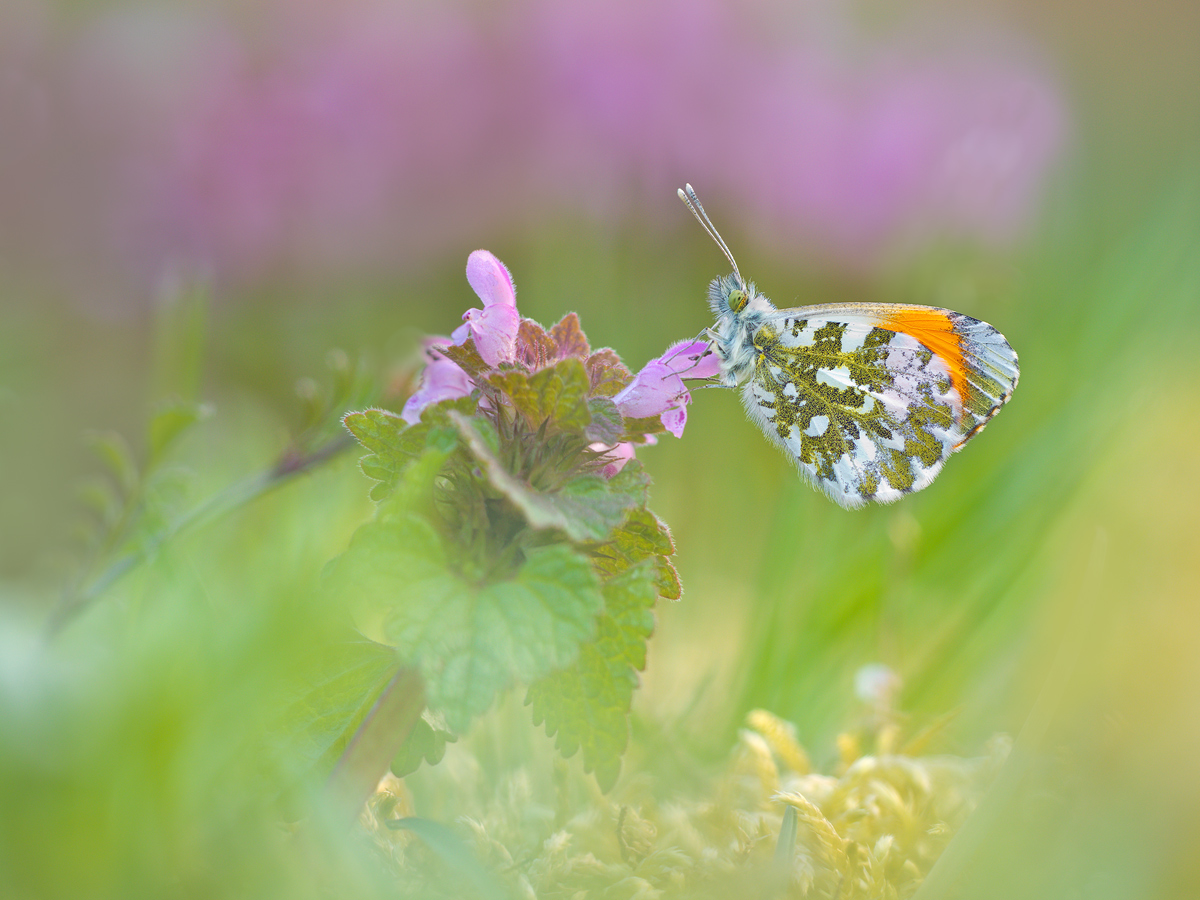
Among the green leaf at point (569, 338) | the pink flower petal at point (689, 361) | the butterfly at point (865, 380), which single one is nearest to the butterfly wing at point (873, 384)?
the butterfly at point (865, 380)

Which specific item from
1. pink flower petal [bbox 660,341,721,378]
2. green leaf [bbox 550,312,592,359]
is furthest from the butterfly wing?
green leaf [bbox 550,312,592,359]

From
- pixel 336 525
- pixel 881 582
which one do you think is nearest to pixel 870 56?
pixel 881 582

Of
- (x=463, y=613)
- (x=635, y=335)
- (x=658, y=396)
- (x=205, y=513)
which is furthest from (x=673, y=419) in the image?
(x=635, y=335)

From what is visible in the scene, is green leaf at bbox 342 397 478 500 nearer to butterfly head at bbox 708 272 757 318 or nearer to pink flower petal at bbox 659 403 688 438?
pink flower petal at bbox 659 403 688 438

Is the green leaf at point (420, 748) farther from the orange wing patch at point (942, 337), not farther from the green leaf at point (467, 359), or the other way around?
the orange wing patch at point (942, 337)

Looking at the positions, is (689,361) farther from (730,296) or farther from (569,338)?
(730,296)

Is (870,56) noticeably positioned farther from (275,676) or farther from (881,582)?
(275,676)
